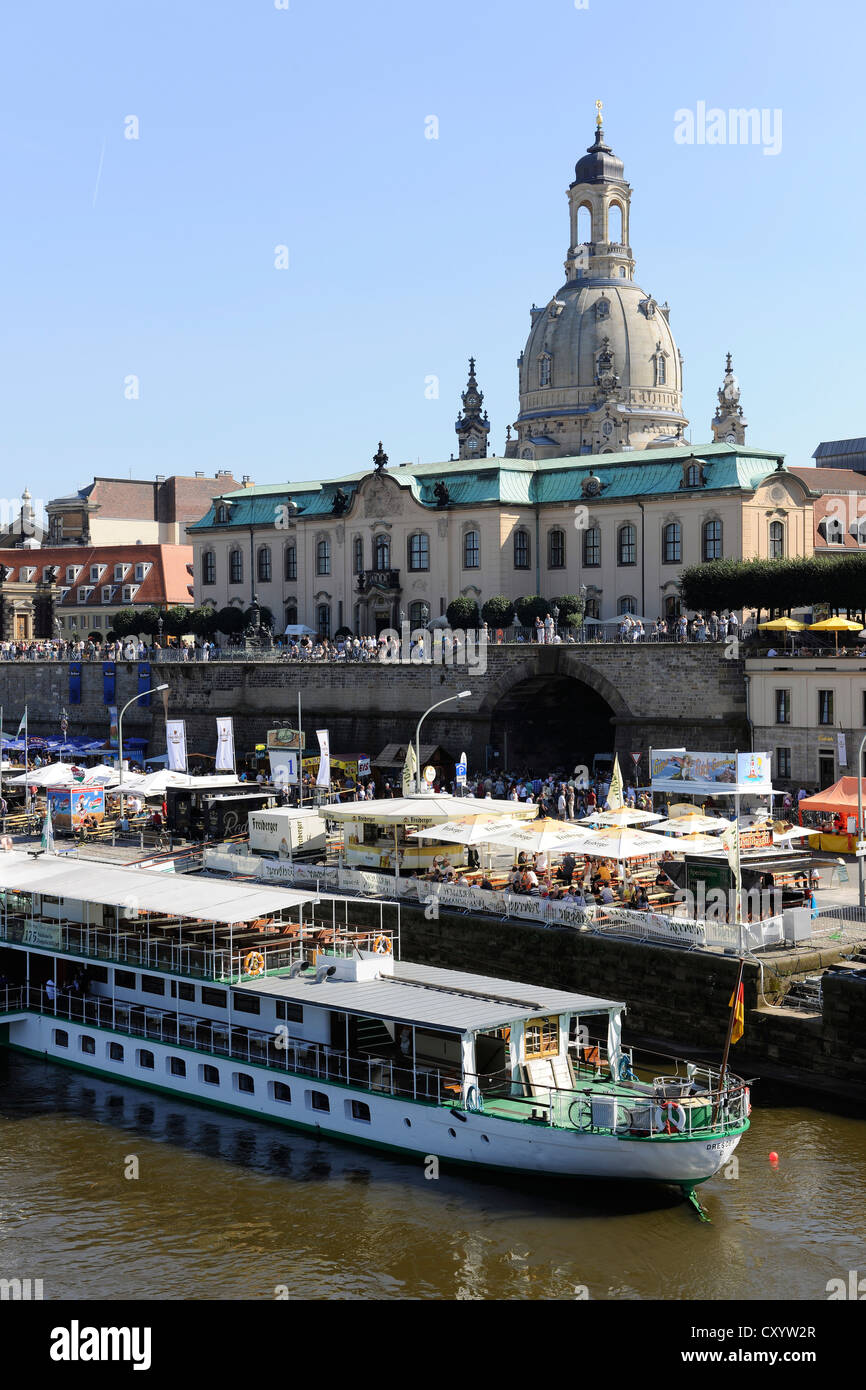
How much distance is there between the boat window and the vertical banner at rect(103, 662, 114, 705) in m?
55.3

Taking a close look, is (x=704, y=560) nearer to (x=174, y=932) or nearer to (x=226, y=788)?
(x=226, y=788)

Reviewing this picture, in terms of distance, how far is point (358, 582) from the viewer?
262 ft

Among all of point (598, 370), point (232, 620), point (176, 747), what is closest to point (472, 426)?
point (598, 370)

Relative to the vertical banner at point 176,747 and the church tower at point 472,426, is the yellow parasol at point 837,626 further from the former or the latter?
the church tower at point 472,426

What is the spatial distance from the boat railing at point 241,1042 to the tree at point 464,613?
3994 centimetres

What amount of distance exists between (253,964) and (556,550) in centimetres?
4662

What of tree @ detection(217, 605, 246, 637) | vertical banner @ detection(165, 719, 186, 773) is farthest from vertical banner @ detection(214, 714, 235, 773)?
tree @ detection(217, 605, 246, 637)

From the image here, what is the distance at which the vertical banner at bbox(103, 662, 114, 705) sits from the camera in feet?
262

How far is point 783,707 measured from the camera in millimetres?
52781

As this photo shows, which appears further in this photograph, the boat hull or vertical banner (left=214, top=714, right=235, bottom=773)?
vertical banner (left=214, top=714, right=235, bottom=773)

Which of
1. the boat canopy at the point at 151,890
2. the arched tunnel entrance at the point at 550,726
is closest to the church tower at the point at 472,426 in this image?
the arched tunnel entrance at the point at 550,726

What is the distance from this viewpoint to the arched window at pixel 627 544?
72.1 metres

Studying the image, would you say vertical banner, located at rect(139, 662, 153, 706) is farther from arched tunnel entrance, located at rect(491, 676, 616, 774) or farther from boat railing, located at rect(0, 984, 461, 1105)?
boat railing, located at rect(0, 984, 461, 1105)
